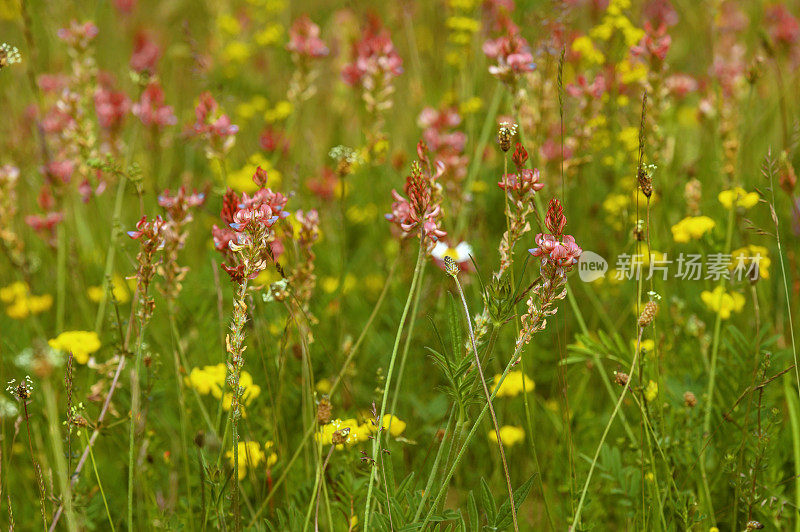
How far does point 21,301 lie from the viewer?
2.38 meters

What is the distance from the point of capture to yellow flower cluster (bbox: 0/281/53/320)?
92.1 inches

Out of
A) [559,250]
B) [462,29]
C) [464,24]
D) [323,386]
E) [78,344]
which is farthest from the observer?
[462,29]

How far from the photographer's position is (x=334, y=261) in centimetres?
265

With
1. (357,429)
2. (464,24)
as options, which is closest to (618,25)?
(464,24)

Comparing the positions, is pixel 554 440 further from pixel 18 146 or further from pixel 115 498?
pixel 18 146

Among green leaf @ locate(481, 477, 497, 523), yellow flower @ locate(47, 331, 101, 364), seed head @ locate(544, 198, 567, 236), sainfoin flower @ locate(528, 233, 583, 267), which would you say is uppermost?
seed head @ locate(544, 198, 567, 236)

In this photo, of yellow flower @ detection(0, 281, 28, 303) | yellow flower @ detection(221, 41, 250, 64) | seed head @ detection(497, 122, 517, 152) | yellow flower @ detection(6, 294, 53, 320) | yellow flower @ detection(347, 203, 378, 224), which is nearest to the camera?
seed head @ detection(497, 122, 517, 152)

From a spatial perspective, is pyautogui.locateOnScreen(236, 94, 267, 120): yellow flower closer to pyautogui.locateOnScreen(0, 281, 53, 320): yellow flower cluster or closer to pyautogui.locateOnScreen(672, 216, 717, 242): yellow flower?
pyautogui.locateOnScreen(0, 281, 53, 320): yellow flower cluster

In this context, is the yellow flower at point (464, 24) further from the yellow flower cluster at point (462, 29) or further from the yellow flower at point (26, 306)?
the yellow flower at point (26, 306)

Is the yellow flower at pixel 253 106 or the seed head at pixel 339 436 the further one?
the yellow flower at pixel 253 106

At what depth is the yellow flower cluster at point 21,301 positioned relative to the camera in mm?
2340

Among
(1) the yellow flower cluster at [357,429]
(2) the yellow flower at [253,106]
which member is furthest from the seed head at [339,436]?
(2) the yellow flower at [253,106]

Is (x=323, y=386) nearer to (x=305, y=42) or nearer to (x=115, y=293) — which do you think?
(x=115, y=293)

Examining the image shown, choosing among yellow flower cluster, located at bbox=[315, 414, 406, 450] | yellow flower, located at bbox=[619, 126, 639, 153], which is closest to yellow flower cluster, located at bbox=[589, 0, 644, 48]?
yellow flower, located at bbox=[619, 126, 639, 153]
